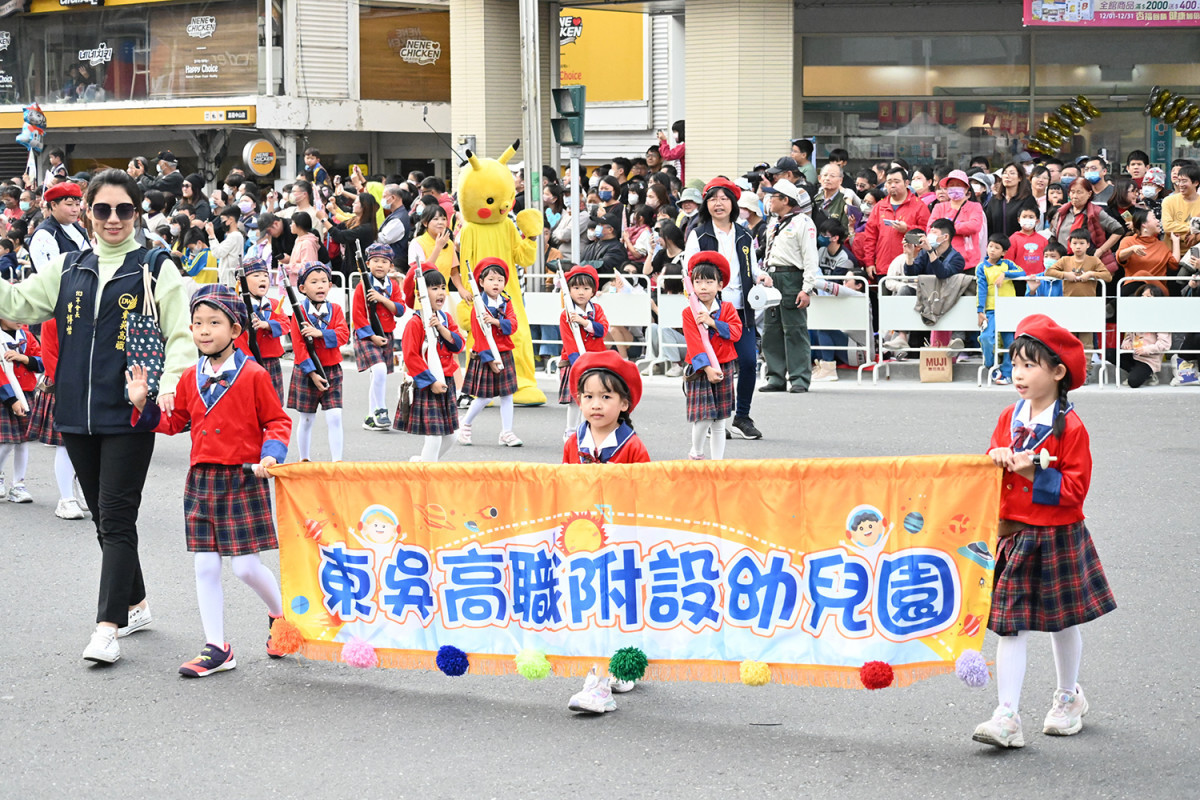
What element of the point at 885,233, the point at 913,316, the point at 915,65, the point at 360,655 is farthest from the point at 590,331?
the point at 915,65

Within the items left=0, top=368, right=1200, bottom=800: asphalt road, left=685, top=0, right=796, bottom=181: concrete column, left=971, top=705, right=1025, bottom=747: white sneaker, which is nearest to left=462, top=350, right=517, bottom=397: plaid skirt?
left=0, top=368, right=1200, bottom=800: asphalt road

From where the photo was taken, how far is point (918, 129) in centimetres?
2291

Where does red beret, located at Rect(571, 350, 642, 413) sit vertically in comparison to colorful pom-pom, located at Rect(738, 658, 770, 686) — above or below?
above

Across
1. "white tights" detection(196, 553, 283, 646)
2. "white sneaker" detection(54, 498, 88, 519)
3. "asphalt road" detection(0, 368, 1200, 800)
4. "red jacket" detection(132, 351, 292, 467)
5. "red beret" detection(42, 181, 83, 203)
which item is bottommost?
"asphalt road" detection(0, 368, 1200, 800)

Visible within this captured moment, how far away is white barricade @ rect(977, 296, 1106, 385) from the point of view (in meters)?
13.2

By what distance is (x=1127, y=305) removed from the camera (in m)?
13.1

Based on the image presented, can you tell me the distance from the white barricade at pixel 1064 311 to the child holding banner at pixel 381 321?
5487 millimetres

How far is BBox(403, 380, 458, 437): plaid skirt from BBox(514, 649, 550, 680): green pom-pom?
4411 mm

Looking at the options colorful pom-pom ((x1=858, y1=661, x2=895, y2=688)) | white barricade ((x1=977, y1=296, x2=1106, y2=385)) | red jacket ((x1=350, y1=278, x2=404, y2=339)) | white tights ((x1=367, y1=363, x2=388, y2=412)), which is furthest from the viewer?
white barricade ((x1=977, y1=296, x2=1106, y2=385))

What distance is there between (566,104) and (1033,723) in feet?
39.5

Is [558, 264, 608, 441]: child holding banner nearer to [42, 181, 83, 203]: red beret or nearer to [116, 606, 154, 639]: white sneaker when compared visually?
[42, 181, 83, 203]: red beret

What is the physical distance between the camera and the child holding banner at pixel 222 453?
5672 mm

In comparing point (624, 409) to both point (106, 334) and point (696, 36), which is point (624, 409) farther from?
point (696, 36)

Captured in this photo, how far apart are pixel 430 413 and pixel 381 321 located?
2.86 m
